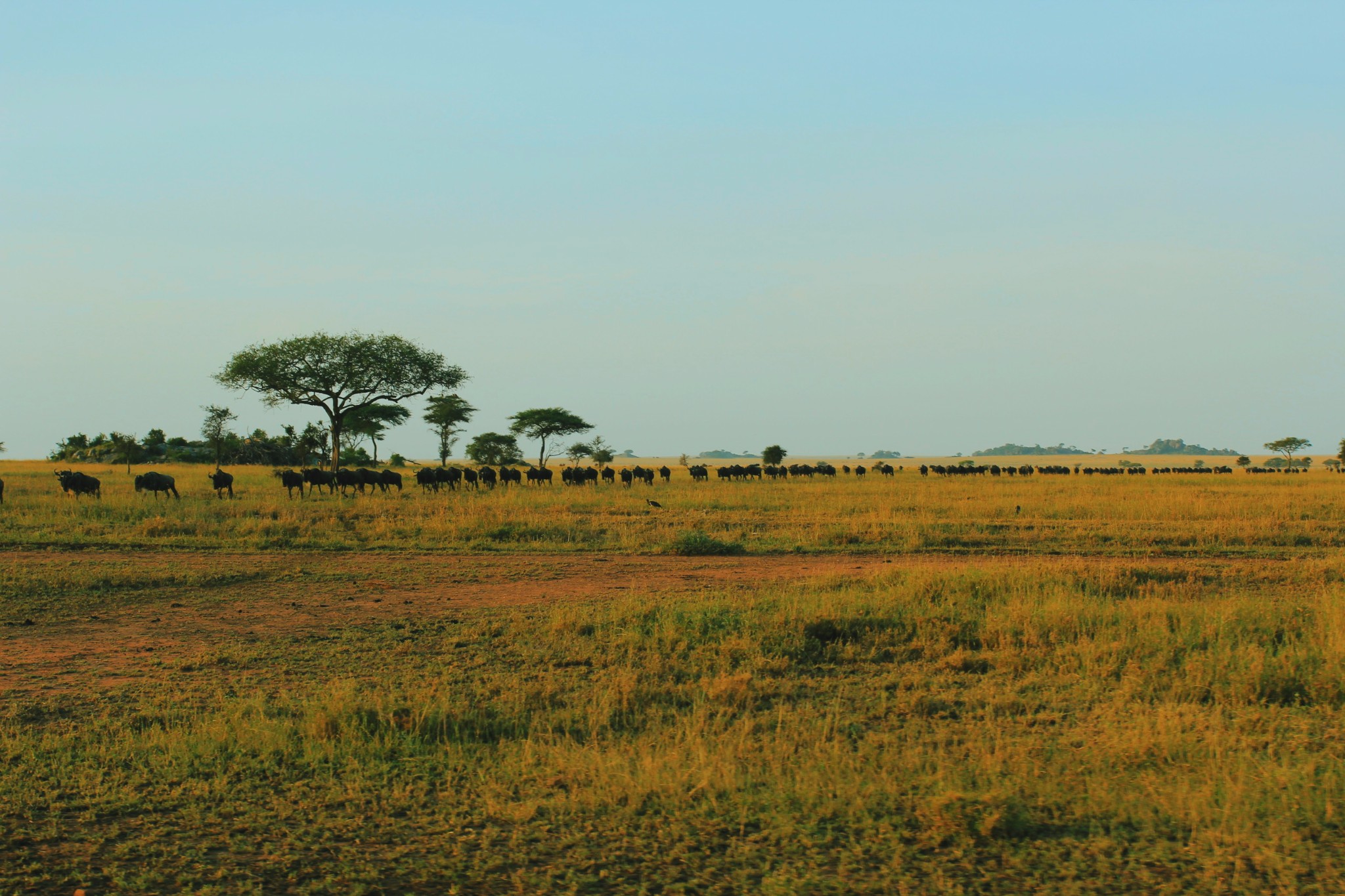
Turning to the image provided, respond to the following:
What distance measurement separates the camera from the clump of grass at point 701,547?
1572 centimetres

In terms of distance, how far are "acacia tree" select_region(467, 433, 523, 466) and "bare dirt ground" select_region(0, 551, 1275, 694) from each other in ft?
174

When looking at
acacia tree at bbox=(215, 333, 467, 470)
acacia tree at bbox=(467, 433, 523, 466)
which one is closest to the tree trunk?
acacia tree at bbox=(215, 333, 467, 470)

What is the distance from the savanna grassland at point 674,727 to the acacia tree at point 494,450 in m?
54.3

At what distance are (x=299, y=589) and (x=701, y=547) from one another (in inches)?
261

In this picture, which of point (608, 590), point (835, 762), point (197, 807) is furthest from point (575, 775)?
point (608, 590)

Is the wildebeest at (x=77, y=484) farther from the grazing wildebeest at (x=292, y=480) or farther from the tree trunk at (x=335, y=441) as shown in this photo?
the tree trunk at (x=335, y=441)

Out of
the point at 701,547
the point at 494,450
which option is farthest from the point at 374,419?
the point at 701,547

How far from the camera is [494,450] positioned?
226 ft

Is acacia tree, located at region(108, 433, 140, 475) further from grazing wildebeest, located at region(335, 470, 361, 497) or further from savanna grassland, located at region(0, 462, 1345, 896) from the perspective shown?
savanna grassland, located at region(0, 462, 1345, 896)

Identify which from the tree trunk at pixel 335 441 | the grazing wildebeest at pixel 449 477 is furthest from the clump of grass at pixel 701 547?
the tree trunk at pixel 335 441

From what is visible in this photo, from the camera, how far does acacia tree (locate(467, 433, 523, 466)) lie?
68125 mm

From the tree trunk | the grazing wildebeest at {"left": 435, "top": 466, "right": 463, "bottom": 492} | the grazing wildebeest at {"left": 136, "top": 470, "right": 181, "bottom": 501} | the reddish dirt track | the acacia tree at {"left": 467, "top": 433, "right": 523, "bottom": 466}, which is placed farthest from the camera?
the acacia tree at {"left": 467, "top": 433, "right": 523, "bottom": 466}

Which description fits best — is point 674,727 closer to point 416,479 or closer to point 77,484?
point 77,484

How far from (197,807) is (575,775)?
2.00 meters
